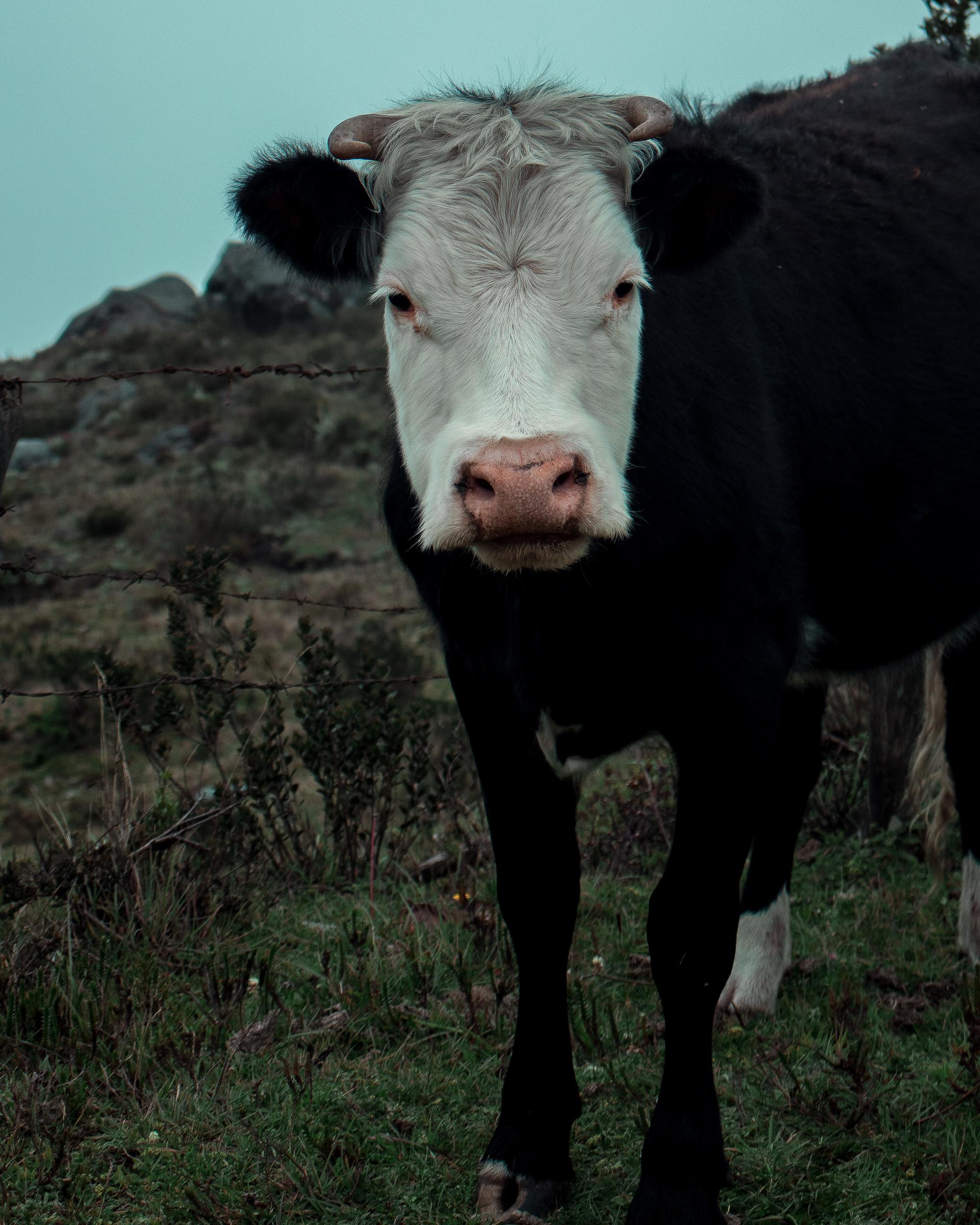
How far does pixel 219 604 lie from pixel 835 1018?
2838 mm

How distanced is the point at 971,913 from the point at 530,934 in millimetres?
2007

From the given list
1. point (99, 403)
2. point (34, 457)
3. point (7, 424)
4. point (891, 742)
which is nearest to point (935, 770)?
point (891, 742)

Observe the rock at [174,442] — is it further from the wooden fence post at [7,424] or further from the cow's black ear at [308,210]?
the cow's black ear at [308,210]

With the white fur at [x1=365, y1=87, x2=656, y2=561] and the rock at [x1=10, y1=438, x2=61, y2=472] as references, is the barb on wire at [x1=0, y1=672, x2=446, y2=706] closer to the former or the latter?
the white fur at [x1=365, y1=87, x2=656, y2=561]

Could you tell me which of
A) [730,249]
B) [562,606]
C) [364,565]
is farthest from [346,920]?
[364,565]

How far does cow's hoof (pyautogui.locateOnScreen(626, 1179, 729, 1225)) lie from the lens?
8.59ft

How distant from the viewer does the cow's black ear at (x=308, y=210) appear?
2.96 meters

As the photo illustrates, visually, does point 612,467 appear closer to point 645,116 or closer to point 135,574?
point 645,116

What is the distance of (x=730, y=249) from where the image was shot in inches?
122

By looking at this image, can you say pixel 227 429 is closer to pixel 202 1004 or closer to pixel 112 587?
pixel 112 587

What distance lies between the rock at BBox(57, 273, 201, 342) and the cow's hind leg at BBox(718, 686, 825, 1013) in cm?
3677

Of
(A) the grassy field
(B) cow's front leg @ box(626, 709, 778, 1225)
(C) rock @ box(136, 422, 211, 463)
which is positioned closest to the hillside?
(C) rock @ box(136, 422, 211, 463)

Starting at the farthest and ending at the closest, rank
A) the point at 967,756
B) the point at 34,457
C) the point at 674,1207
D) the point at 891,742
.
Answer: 1. the point at 34,457
2. the point at 891,742
3. the point at 967,756
4. the point at 674,1207

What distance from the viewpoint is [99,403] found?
29.8 metres
